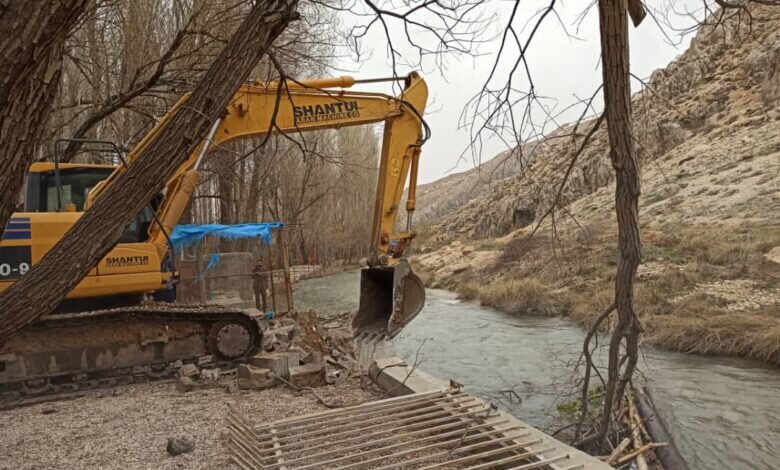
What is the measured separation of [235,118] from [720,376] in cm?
768

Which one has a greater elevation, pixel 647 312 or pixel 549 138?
pixel 549 138

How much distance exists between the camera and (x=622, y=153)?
3.11m

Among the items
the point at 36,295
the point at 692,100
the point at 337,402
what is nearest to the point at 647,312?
the point at 337,402

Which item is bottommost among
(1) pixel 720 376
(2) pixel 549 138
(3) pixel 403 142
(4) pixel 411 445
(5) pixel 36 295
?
(1) pixel 720 376

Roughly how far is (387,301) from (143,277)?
3.41 meters

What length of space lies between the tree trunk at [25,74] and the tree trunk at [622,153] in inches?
91.9

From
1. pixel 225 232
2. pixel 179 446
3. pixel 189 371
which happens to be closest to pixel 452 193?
pixel 225 232

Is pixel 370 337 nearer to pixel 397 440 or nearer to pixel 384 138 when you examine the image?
pixel 384 138

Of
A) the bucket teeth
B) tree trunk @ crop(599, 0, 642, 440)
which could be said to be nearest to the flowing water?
the bucket teeth

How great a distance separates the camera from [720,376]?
27.9 ft

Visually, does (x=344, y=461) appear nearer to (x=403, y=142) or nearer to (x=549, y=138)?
(x=549, y=138)

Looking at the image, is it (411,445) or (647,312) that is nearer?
(411,445)

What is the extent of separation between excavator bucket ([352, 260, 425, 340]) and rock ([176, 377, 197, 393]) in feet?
8.60

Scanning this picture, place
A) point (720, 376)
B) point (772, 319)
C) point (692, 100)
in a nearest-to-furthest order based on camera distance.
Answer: point (720, 376), point (772, 319), point (692, 100)
